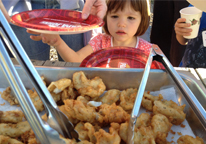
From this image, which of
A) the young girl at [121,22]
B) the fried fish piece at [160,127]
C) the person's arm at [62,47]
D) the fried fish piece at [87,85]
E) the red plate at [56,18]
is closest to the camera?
the fried fish piece at [160,127]

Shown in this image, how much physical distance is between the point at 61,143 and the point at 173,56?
3.08 meters

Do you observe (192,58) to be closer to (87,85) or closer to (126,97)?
(126,97)

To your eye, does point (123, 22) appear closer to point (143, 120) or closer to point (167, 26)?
point (143, 120)

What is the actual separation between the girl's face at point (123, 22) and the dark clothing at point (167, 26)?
1252mm

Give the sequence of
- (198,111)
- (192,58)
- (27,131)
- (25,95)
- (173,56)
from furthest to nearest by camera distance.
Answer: (173,56)
(192,58)
(27,131)
(198,111)
(25,95)

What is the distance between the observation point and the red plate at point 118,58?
4.91ft

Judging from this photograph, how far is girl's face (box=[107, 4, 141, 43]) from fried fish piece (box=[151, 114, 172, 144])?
1354 mm

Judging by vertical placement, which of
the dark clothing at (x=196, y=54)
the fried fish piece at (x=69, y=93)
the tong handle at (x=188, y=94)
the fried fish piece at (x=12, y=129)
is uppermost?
the tong handle at (x=188, y=94)

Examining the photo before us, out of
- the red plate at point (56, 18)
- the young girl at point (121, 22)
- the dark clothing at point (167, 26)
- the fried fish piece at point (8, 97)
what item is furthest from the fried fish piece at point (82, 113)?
the dark clothing at point (167, 26)

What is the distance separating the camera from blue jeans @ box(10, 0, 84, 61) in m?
2.73

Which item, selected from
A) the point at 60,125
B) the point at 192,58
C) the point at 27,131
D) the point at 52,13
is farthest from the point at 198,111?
the point at 192,58

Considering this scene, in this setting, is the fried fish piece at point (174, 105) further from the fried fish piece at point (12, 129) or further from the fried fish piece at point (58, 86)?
the fried fish piece at point (12, 129)

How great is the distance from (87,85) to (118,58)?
0.50m

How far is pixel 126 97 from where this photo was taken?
1.17 m
